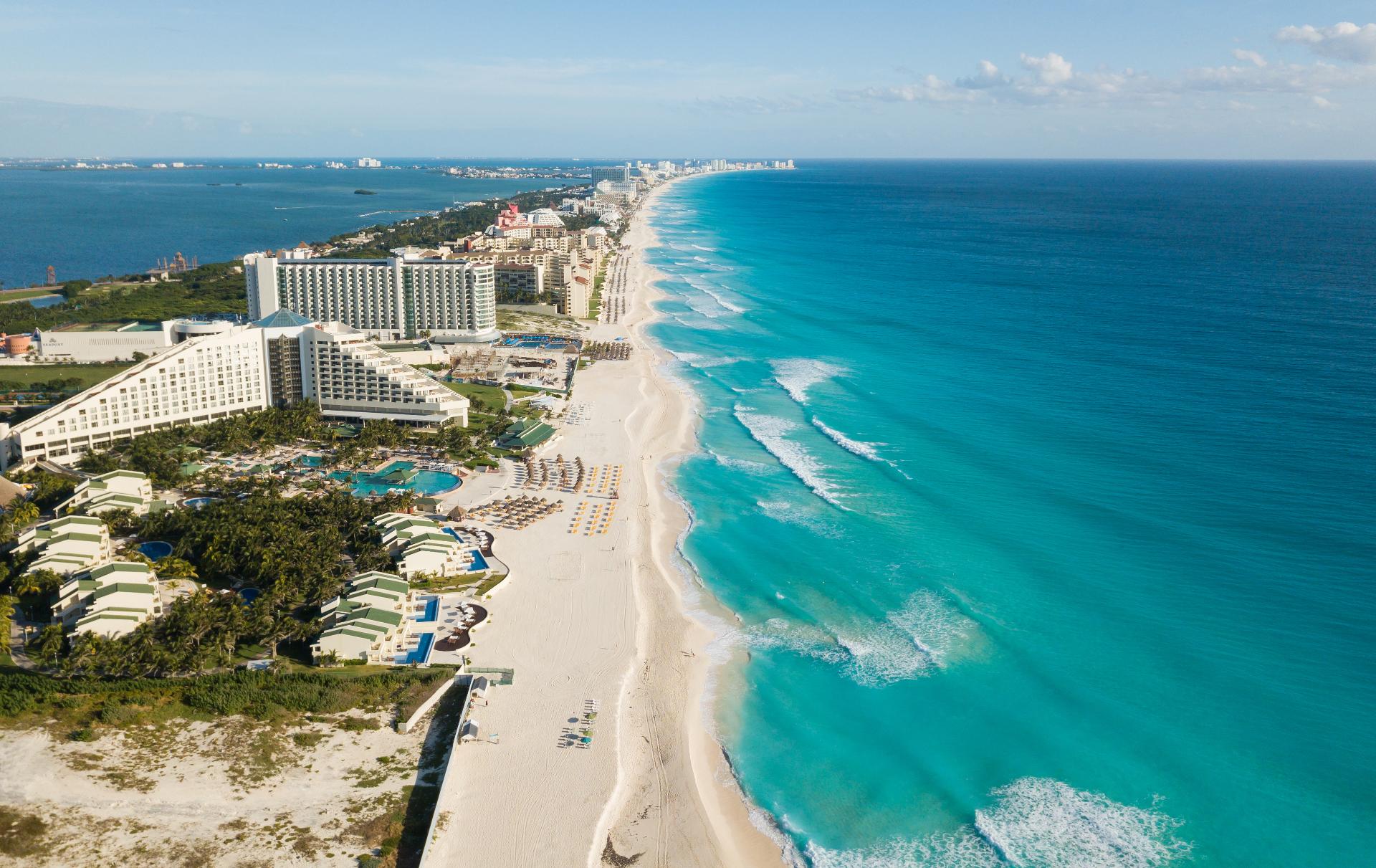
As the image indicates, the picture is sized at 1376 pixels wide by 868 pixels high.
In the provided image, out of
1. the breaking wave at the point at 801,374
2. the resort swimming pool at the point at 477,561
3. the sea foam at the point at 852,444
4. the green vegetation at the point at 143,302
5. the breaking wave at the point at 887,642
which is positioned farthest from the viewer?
the green vegetation at the point at 143,302

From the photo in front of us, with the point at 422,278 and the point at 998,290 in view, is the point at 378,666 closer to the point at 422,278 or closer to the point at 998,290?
the point at 422,278

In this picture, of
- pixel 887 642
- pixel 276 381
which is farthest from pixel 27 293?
pixel 887 642

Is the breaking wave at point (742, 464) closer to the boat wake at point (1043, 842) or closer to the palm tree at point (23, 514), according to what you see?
the boat wake at point (1043, 842)

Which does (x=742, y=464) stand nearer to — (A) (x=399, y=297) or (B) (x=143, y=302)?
(A) (x=399, y=297)

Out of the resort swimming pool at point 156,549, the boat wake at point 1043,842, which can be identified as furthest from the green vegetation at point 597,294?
the boat wake at point 1043,842

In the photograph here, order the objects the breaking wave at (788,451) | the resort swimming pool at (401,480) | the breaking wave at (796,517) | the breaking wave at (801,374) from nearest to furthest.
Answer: the breaking wave at (796,517) → the resort swimming pool at (401,480) → the breaking wave at (788,451) → the breaking wave at (801,374)

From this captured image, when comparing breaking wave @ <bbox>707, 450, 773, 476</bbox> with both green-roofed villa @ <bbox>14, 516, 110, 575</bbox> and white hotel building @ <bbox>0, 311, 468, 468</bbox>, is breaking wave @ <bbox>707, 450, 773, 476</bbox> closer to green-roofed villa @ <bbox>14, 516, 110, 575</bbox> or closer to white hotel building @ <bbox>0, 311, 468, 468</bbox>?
white hotel building @ <bbox>0, 311, 468, 468</bbox>

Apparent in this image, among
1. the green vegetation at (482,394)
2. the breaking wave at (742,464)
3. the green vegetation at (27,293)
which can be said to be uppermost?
the green vegetation at (27,293)
